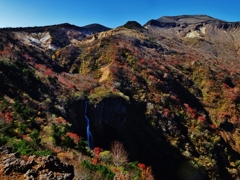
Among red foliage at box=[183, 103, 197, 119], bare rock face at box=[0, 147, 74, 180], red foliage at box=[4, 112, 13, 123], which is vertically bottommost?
red foliage at box=[183, 103, 197, 119]

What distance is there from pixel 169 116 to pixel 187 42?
89.0 meters

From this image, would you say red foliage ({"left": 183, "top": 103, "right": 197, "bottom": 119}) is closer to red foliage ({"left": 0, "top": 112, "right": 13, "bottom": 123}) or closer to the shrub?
the shrub

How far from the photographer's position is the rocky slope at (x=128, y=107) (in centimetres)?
2962

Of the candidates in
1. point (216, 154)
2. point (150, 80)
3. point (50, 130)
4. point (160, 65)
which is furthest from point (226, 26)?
point (50, 130)

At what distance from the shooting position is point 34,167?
17.0m

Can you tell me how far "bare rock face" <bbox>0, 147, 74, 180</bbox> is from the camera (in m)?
16.1

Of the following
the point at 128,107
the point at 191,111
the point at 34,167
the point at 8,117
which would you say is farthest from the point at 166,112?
the point at 34,167

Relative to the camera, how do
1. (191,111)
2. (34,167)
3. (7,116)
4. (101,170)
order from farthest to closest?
(191,111) < (7,116) < (101,170) < (34,167)

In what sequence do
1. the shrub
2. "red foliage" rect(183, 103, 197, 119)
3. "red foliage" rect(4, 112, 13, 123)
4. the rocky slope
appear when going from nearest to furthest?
1. the shrub
2. "red foliage" rect(4, 112, 13, 123)
3. the rocky slope
4. "red foliage" rect(183, 103, 197, 119)

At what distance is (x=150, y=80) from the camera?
2222 inches

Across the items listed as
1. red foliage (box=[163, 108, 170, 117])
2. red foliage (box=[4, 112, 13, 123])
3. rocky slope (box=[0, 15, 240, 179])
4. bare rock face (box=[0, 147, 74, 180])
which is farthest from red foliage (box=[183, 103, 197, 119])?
bare rock face (box=[0, 147, 74, 180])

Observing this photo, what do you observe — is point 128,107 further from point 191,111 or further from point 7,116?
point 7,116

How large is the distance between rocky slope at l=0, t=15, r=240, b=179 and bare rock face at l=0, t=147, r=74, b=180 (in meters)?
1.67

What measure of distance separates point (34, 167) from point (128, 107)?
93.5ft
